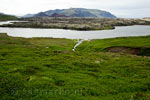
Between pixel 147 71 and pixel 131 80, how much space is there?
9.02 m

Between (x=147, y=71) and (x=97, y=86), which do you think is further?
(x=147, y=71)

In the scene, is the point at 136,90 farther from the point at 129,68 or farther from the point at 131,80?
the point at 129,68

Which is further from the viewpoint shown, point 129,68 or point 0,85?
point 129,68

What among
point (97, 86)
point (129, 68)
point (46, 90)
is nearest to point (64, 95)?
point (46, 90)

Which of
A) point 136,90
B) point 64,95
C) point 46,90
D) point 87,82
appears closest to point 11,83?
point 46,90

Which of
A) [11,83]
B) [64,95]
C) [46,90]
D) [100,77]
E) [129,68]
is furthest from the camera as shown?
[129,68]

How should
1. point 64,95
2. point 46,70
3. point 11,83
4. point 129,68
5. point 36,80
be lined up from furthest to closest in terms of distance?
point 129,68 → point 46,70 → point 36,80 → point 11,83 → point 64,95

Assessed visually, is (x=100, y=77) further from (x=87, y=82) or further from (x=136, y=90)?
(x=136, y=90)

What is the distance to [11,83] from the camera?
28.7 meters

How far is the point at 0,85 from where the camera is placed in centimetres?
2772

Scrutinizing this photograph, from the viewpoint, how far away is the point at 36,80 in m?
30.8

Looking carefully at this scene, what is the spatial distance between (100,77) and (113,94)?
28.3 feet

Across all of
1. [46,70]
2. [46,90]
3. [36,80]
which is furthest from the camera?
[46,70]

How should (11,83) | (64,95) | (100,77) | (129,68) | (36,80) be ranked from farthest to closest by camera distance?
(129,68)
(100,77)
(36,80)
(11,83)
(64,95)
